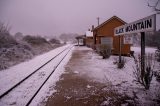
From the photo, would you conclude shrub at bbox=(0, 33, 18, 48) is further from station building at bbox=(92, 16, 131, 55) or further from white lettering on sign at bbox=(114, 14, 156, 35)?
white lettering on sign at bbox=(114, 14, 156, 35)

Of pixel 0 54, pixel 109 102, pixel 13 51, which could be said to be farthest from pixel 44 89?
pixel 13 51

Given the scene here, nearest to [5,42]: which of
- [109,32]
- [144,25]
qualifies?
[109,32]

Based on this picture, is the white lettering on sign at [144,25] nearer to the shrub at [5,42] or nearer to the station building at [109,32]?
the station building at [109,32]

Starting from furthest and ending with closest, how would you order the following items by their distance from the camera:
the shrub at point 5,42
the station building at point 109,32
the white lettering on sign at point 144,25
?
the station building at point 109,32
the shrub at point 5,42
the white lettering on sign at point 144,25

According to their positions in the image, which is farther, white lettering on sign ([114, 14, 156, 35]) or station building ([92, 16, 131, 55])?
station building ([92, 16, 131, 55])

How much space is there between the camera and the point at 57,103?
559 cm

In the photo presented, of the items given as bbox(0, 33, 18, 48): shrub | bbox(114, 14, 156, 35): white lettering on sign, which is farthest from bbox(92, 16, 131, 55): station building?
bbox(114, 14, 156, 35): white lettering on sign

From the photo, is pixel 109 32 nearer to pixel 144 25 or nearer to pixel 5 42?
pixel 5 42

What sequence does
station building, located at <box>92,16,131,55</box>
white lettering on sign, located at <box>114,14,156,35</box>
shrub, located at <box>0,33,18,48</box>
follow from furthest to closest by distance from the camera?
station building, located at <box>92,16,131,55</box> < shrub, located at <box>0,33,18,48</box> < white lettering on sign, located at <box>114,14,156,35</box>

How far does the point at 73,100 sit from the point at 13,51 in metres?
14.8

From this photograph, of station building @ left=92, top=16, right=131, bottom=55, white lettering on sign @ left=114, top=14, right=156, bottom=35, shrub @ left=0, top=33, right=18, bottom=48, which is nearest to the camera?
white lettering on sign @ left=114, top=14, right=156, bottom=35

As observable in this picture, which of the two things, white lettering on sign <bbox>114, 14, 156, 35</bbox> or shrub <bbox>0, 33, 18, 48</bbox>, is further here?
shrub <bbox>0, 33, 18, 48</bbox>

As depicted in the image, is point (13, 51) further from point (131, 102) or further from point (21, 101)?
point (131, 102)

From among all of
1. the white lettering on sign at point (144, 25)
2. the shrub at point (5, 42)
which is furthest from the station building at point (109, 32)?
the white lettering on sign at point (144, 25)
